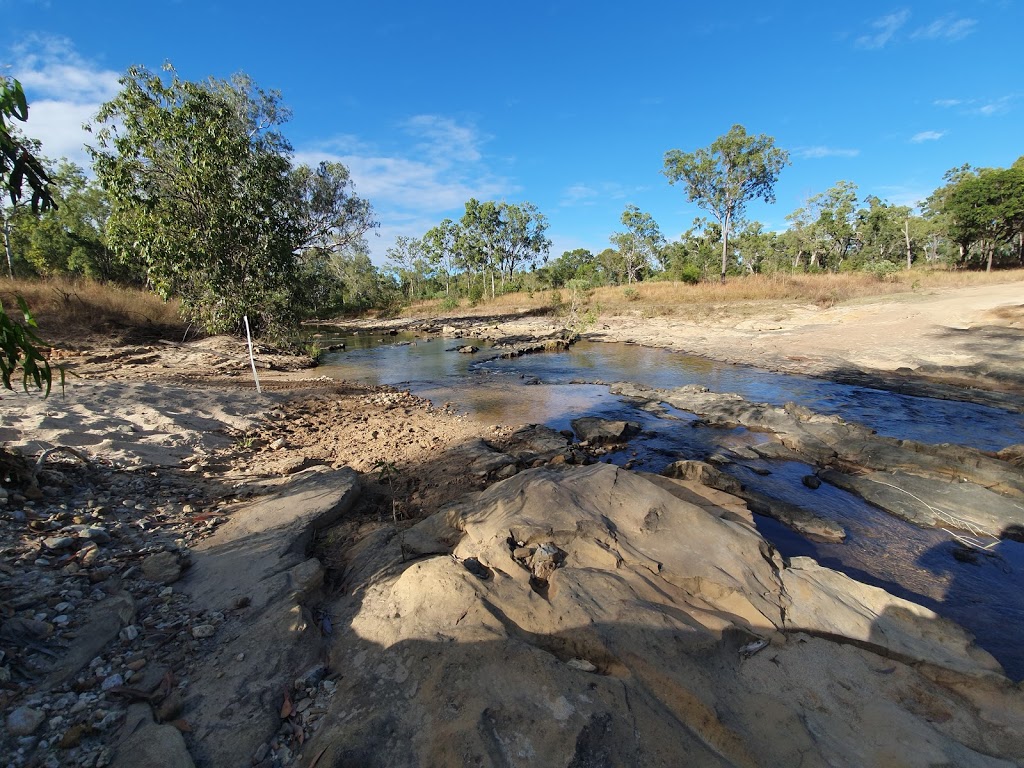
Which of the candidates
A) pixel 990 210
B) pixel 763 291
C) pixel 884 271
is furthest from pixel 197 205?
pixel 990 210

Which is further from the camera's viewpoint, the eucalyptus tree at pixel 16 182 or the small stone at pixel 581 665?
the small stone at pixel 581 665

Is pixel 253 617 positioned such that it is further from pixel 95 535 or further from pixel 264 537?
pixel 95 535

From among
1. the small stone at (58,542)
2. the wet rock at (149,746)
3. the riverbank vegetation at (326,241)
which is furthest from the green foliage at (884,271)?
the small stone at (58,542)

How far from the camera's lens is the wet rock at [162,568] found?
11.4 feet

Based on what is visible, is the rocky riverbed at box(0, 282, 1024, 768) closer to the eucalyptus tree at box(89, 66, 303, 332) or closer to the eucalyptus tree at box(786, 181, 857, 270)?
the eucalyptus tree at box(89, 66, 303, 332)

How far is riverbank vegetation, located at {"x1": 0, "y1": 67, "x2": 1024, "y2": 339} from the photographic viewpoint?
9.88m

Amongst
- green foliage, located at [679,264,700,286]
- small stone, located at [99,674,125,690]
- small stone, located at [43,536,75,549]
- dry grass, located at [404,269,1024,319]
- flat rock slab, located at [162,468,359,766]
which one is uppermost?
green foliage, located at [679,264,700,286]

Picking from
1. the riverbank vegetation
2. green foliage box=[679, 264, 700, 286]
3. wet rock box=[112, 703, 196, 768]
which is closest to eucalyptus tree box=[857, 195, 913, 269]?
the riverbank vegetation

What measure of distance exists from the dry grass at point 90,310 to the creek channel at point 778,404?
24.1 feet

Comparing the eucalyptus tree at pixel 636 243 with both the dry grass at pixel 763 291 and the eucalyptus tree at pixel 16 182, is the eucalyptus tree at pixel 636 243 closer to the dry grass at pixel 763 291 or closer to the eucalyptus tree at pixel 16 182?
the dry grass at pixel 763 291

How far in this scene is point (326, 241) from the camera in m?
27.0

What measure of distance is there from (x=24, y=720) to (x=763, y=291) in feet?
109

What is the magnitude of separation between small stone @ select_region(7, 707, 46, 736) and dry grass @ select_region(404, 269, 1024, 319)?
94.8 ft

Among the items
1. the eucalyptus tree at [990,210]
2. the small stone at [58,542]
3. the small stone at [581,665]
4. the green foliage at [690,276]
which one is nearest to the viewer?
the small stone at [581,665]
